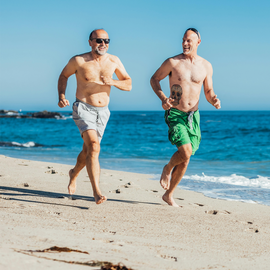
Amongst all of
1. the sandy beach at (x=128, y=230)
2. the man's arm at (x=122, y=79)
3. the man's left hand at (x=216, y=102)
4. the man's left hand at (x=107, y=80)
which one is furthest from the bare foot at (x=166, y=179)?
the man's left hand at (x=107, y=80)

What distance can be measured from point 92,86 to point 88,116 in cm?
37

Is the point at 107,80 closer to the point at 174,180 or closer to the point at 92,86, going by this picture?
the point at 92,86

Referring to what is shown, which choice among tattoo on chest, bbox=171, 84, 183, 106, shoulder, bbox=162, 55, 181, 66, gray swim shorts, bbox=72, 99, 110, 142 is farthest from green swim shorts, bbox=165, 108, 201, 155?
gray swim shorts, bbox=72, 99, 110, 142

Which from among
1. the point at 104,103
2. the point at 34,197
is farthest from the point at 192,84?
the point at 34,197

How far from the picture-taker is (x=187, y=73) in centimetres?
429

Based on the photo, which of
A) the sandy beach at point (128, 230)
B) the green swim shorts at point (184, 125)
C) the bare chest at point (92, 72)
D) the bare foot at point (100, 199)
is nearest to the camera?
the sandy beach at point (128, 230)

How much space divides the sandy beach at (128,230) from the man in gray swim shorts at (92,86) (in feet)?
2.22

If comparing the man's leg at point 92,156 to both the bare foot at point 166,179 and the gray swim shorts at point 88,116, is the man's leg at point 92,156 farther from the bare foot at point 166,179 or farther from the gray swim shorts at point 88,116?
the bare foot at point 166,179

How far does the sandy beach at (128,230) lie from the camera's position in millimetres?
2297

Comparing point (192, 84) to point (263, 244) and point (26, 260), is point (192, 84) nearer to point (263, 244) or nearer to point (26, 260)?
point (263, 244)

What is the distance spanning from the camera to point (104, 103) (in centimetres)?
421

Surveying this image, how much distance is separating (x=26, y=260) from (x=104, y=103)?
2.45 m

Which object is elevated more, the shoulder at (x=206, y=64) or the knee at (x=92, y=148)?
the shoulder at (x=206, y=64)

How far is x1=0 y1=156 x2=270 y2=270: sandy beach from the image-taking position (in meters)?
2.30
